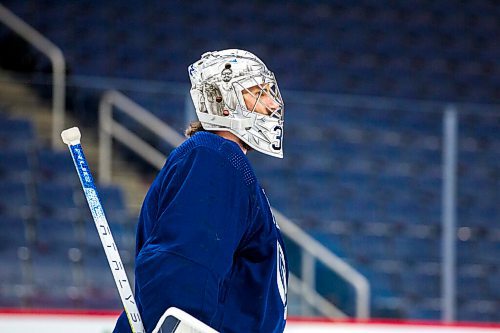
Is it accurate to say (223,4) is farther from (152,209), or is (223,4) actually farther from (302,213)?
(152,209)

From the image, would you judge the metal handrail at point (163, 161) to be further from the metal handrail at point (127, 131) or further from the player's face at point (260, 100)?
the player's face at point (260, 100)

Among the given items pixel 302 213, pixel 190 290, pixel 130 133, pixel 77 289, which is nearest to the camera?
pixel 190 290

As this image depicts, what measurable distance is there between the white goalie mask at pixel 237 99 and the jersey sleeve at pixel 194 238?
4.5 inches

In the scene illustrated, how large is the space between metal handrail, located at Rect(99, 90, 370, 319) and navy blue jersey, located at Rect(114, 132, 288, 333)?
125 inches

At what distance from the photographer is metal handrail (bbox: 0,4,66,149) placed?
5.08m

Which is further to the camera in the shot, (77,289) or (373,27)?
(373,27)

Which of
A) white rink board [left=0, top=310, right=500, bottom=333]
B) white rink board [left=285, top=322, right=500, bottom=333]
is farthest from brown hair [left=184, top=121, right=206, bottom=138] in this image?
white rink board [left=285, top=322, right=500, bottom=333]

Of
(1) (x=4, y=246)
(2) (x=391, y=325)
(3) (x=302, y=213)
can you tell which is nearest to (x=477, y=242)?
(3) (x=302, y=213)

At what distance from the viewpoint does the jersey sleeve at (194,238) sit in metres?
1.59

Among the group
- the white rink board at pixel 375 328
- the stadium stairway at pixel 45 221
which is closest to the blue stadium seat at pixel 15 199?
the stadium stairway at pixel 45 221

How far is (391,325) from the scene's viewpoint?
3980 millimetres

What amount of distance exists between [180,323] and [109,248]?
0.22 meters

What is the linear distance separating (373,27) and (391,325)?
4.87 metres

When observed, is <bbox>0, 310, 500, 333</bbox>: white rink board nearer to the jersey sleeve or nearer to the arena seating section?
the arena seating section
